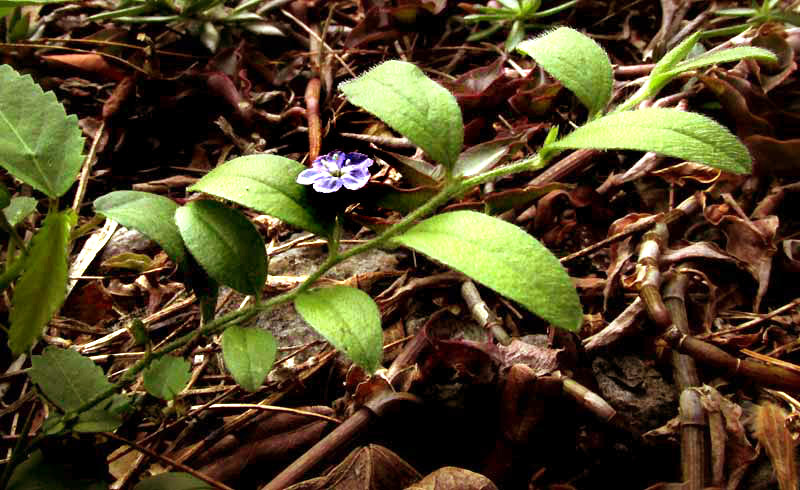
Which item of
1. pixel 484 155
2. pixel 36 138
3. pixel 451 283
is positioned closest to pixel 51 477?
pixel 36 138

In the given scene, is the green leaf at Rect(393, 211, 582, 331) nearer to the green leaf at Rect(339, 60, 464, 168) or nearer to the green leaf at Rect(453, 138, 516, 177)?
the green leaf at Rect(339, 60, 464, 168)

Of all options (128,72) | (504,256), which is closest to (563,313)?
(504,256)

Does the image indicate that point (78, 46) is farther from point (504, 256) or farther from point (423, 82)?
point (504, 256)

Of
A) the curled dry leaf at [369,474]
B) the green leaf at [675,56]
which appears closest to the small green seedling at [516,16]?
the green leaf at [675,56]

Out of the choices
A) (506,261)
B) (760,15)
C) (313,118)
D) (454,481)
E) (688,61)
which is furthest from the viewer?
(760,15)

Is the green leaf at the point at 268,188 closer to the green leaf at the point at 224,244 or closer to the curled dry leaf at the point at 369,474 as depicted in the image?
the green leaf at the point at 224,244

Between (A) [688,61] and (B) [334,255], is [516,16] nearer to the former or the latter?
(A) [688,61]
